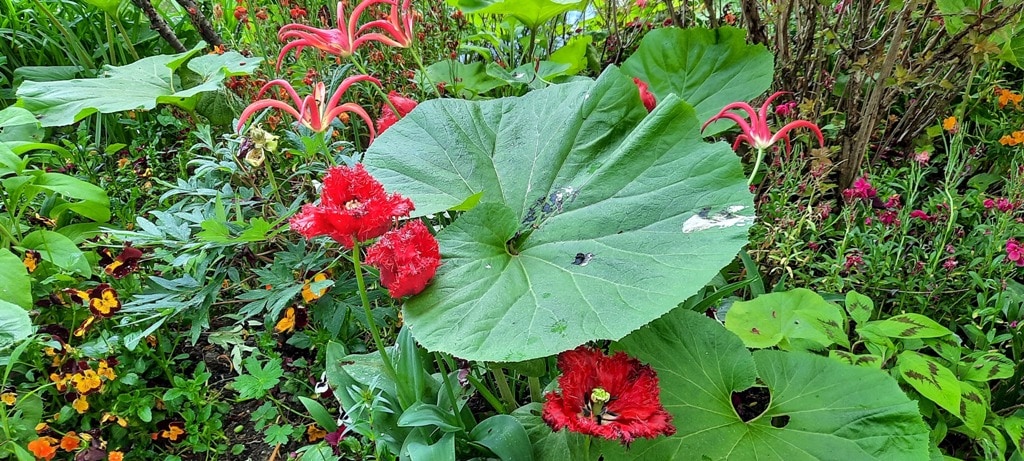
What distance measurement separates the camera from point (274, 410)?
1266 mm

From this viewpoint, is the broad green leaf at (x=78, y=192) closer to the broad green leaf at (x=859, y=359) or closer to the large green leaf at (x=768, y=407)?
the large green leaf at (x=768, y=407)

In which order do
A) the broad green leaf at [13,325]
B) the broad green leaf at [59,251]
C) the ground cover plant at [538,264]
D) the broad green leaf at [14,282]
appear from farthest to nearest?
the broad green leaf at [59,251] → the broad green leaf at [14,282] → the broad green leaf at [13,325] → the ground cover plant at [538,264]

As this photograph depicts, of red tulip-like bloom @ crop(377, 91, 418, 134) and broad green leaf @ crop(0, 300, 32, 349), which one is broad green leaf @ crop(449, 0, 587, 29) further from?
broad green leaf @ crop(0, 300, 32, 349)

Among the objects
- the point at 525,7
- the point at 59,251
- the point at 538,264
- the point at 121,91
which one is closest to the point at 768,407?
the point at 538,264

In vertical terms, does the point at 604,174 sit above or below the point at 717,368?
above

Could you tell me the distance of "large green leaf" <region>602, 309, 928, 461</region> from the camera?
2.65 ft

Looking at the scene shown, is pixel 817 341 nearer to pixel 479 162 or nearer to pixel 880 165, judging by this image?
pixel 479 162

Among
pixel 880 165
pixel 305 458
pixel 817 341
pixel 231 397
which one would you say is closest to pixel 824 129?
pixel 880 165

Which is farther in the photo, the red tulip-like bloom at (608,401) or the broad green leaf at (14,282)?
the broad green leaf at (14,282)

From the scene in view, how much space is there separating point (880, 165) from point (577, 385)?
144cm

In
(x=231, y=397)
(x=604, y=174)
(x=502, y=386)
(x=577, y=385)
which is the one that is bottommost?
(x=231, y=397)

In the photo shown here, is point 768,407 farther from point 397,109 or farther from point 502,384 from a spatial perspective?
point 397,109

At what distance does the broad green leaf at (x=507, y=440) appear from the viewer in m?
0.88

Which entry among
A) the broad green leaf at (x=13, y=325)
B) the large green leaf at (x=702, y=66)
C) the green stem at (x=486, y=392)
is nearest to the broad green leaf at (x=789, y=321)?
the green stem at (x=486, y=392)
